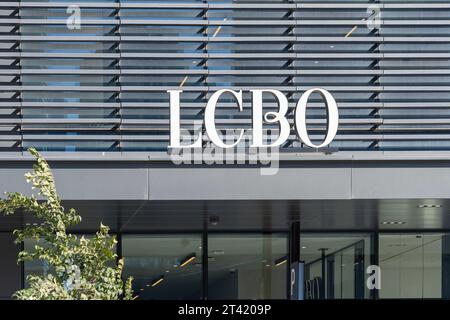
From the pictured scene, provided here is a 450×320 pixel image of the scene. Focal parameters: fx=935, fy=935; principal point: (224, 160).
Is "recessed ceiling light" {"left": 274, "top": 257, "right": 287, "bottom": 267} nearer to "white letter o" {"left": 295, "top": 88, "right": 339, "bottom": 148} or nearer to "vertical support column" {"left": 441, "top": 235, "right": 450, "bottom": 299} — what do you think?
"vertical support column" {"left": 441, "top": 235, "right": 450, "bottom": 299}

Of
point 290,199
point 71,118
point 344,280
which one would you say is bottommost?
point 344,280

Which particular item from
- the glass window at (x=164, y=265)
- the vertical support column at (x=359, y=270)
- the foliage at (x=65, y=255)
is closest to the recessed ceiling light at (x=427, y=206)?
the vertical support column at (x=359, y=270)

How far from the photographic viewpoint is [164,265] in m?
16.6

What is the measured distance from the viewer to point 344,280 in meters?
16.9

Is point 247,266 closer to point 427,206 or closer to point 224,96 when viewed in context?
point 427,206

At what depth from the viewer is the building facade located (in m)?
11.6

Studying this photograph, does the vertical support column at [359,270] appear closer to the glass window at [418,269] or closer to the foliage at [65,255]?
the glass window at [418,269]

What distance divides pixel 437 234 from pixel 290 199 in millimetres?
6054

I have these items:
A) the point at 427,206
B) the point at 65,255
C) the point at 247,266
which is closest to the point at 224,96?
the point at 427,206

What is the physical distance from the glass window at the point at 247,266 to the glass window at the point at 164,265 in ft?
0.95

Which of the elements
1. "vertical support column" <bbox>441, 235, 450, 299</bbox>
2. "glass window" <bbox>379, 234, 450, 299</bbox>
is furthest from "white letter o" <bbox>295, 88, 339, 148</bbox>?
"vertical support column" <bbox>441, 235, 450, 299</bbox>

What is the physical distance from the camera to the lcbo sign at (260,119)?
457 inches
